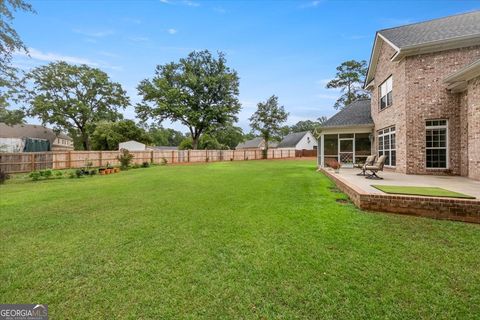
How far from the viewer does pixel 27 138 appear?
3138 centimetres

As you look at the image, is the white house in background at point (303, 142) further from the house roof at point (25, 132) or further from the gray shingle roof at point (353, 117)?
the house roof at point (25, 132)

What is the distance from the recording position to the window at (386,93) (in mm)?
11164

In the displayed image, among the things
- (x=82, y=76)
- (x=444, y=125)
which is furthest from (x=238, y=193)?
(x=82, y=76)

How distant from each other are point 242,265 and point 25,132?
45.1 m

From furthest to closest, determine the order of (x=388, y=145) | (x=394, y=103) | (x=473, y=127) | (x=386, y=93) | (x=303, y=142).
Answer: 1. (x=303, y=142)
2. (x=386, y=93)
3. (x=388, y=145)
4. (x=394, y=103)
5. (x=473, y=127)

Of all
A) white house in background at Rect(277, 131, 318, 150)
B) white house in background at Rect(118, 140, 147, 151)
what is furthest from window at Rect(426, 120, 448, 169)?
white house in background at Rect(277, 131, 318, 150)

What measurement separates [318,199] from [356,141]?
9.15 metres

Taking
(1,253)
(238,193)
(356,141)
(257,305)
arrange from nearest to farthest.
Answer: (257,305), (1,253), (238,193), (356,141)

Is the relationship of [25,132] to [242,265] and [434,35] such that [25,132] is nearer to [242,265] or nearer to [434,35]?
[242,265]

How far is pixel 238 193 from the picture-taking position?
7.51 metres

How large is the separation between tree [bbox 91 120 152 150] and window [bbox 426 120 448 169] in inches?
1270

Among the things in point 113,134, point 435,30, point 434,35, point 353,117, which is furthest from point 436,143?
point 113,134

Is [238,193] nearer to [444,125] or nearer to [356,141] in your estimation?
[444,125]

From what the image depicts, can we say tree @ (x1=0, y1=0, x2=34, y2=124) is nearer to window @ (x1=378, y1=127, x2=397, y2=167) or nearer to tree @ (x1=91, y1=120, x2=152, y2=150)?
tree @ (x1=91, y1=120, x2=152, y2=150)
